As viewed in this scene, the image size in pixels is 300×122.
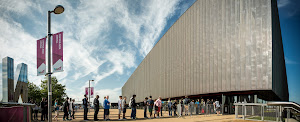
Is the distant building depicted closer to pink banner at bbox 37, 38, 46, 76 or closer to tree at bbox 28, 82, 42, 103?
tree at bbox 28, 82, 42, 103

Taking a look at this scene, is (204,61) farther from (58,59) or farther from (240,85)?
(58,59)

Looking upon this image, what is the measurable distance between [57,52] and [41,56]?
2.50 ft

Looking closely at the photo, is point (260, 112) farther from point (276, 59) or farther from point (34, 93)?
point (34, 93)

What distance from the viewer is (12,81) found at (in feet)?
161

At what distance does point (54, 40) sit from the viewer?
8.95 meters

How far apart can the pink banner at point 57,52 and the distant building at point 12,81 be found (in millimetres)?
44321

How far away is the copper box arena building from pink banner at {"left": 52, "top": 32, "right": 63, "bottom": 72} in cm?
1626

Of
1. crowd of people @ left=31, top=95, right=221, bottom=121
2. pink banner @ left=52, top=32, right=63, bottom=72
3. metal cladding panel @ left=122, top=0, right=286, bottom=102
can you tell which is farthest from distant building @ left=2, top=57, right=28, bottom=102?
pink banner @ left=52, top=32, right=63, bottom=72

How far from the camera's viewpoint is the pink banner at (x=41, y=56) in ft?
29.5

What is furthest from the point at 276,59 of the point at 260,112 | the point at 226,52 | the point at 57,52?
the point at 57,52

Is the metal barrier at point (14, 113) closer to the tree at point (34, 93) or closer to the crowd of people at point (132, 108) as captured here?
the crowd of people at point (132, 108)

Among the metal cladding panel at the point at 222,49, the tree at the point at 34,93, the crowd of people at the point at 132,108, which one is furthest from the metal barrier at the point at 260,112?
the tree at the point at 34,93

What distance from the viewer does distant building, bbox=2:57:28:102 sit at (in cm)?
4532

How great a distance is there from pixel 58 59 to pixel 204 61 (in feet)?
71.5
